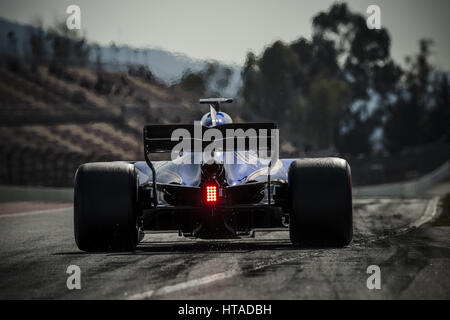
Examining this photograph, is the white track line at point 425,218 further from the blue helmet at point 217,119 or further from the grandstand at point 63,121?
the grandstand at point 63,121

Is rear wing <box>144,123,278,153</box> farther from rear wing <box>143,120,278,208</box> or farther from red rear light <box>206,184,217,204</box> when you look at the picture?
red rear light <box>206,184,217,204</box>

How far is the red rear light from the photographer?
10.8 m

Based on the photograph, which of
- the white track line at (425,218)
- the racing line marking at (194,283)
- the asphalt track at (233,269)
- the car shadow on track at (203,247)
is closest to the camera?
the racing line marking at (194,283)

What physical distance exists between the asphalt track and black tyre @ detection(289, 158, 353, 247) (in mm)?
219

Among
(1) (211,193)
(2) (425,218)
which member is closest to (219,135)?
(1) (211,193)

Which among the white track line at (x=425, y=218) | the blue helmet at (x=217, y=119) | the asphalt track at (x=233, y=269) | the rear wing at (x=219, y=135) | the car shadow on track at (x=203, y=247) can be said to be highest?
the blue helmet at (x=217, y=119)

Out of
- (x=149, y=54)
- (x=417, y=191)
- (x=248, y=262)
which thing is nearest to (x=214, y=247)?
(x=248, y=262)

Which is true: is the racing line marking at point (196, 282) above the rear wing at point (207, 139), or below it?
below

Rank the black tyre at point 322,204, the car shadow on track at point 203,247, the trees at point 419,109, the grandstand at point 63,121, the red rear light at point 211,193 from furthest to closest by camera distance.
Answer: the trees at point 419,109 → the grandstand at point 63,121 → the car shadow on track at point 203,247 → the red rear light at point 211,193 → the black tyre at point 322,204

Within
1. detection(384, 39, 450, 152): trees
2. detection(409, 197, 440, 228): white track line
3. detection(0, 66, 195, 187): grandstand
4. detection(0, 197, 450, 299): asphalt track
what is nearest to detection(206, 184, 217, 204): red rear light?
detection(0, 197, 450, 299): asphalt track

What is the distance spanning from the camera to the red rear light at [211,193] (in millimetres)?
10836

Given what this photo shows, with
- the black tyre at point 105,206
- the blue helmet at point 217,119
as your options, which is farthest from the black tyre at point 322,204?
the blue helmet at point 217,119

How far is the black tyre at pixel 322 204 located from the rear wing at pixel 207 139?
29.1 inches
